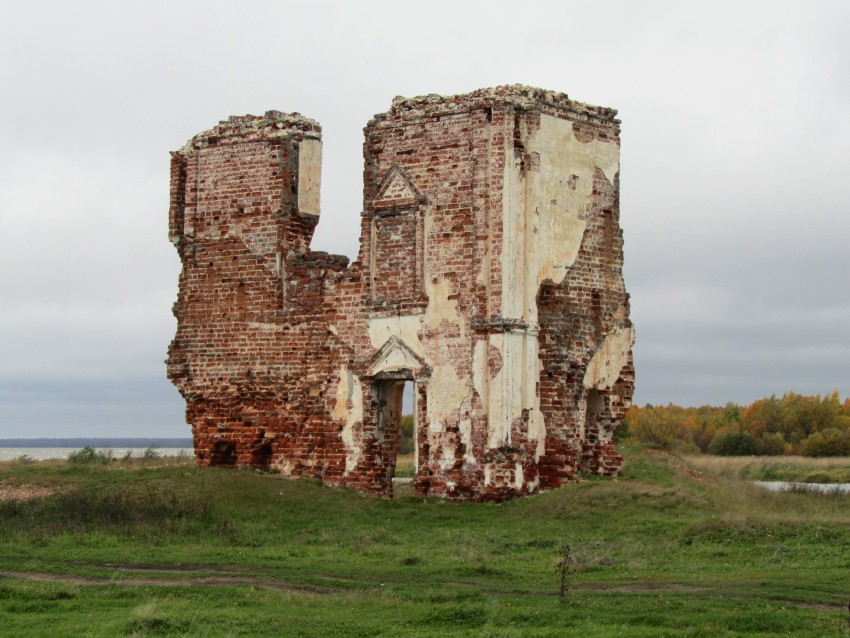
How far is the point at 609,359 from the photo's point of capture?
21391 millimetres

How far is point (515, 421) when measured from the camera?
1977cm

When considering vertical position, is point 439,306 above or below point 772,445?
above

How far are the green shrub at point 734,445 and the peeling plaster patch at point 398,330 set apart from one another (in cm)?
2405

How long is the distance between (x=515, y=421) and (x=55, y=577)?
787cm

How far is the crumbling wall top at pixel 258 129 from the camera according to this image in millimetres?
22386

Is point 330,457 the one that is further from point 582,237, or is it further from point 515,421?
point 582,237

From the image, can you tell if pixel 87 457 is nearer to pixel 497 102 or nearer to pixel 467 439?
pixel 467 439

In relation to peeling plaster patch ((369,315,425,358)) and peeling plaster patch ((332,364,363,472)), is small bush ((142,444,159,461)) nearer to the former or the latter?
peeling plaster patch ((332,364,363,472))

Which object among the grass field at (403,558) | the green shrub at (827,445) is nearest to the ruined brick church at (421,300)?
the grass field at (403,558)

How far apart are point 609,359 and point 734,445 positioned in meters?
23.7

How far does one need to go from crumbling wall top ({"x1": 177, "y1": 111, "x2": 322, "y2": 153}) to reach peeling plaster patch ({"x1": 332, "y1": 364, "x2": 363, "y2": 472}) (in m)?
3.96

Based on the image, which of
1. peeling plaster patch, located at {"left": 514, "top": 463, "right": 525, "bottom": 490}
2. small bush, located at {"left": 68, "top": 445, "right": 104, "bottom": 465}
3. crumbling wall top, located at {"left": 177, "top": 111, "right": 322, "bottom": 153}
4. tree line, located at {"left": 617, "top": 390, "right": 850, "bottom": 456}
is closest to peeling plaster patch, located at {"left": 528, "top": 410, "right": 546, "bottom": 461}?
peeling plaster patch, located at {"left": 514, "top": 463, "right": 525, "bottom": 490}

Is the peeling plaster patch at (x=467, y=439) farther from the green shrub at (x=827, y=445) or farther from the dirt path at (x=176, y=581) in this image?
the green shrub at (x=827, y=445)

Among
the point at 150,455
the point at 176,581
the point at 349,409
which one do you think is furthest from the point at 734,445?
the point at 176,581
